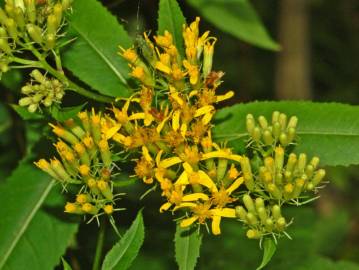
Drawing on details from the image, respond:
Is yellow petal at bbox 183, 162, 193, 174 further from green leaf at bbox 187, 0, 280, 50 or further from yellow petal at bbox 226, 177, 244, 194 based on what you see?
green leaf at bbox 187, 0, 280, 50

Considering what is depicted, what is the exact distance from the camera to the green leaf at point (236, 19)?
5.41 m

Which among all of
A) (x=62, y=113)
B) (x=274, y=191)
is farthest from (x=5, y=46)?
(x=274, y=191)

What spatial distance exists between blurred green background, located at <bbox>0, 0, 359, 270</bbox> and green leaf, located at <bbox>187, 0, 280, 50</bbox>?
332 millimetres

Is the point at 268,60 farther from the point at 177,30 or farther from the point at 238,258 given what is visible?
the point at 177,30

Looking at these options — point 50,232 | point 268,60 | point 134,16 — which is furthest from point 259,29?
point 268,60

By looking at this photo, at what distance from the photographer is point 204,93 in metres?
4.08

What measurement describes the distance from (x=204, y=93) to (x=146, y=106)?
320mm

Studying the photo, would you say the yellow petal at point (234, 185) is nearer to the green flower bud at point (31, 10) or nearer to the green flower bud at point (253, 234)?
the green flower bud at point (253, 234)

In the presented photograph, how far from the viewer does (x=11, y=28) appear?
3.97 metres

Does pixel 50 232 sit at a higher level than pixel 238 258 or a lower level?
higher

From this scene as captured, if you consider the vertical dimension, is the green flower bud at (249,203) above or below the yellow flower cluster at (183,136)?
below

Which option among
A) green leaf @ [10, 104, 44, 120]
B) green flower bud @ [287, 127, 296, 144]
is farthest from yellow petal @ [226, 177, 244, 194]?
green leaf @ [10, 104, 44, 120]

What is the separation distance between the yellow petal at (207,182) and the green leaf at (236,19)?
1.76 meters

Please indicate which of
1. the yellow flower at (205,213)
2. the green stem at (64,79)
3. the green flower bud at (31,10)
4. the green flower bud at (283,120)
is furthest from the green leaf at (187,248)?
the green flower bud at (31,10)
